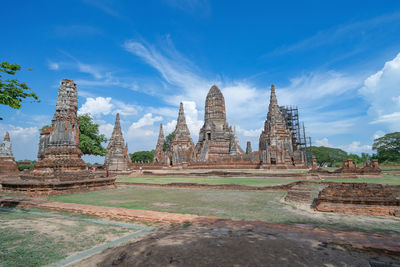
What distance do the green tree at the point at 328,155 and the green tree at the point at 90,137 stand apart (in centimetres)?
4837

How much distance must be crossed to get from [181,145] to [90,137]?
1271 cm

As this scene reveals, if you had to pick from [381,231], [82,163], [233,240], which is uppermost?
[82,163]

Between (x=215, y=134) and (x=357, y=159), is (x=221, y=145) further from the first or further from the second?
(x=357, y=159)

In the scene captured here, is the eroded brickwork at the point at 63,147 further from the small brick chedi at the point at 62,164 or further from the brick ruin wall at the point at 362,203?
the brick ruin wall at the point at 362,203

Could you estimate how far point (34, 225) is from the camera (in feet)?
13.5

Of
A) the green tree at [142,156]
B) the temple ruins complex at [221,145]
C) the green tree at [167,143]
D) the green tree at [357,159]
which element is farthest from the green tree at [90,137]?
the green tree at [357,159]

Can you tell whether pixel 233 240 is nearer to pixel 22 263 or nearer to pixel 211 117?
pixel 22 263

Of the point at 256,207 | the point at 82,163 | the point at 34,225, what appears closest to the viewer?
the point at 34,225

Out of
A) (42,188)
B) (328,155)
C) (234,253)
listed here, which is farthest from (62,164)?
A: (328,155)

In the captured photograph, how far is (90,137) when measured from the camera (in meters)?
31.8

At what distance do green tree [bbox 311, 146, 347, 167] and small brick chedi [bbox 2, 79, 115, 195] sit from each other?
56874 millimetres

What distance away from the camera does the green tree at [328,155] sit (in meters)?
57.0

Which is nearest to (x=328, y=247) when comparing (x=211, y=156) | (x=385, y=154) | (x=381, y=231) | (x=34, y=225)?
(x=381, y=231)

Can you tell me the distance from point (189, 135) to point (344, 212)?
32.2 m
